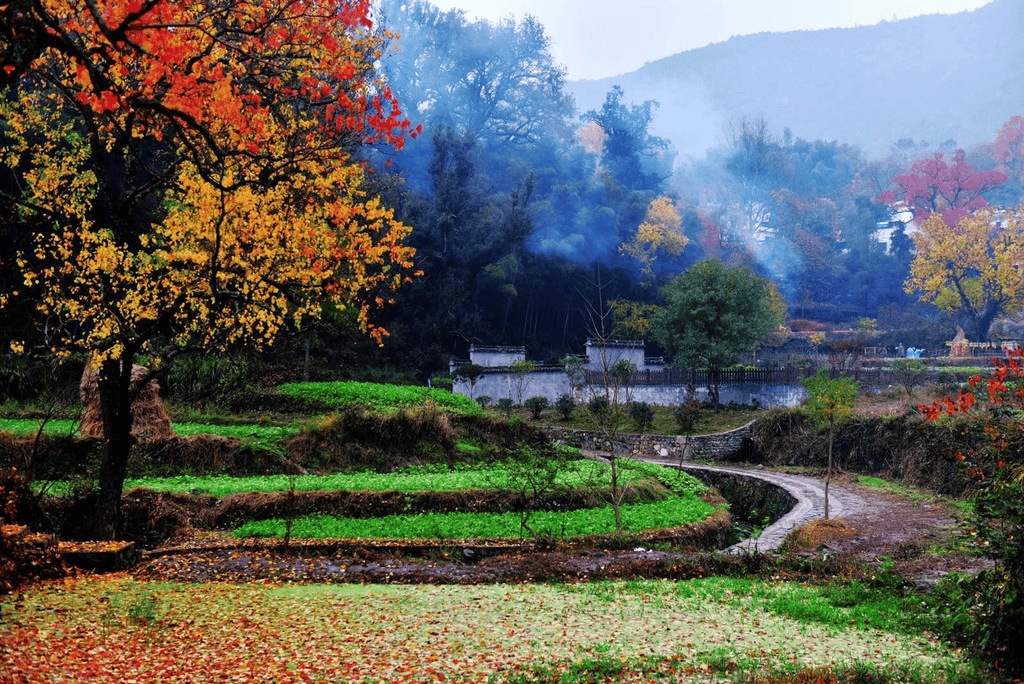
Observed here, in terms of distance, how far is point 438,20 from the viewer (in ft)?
233

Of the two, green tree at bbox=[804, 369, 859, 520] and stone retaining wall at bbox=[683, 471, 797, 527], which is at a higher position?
green tree at bbox=[804, 369, 859, 520]

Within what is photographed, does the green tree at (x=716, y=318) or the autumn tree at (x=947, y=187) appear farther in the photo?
the autumn tree at (x=947, y=187)

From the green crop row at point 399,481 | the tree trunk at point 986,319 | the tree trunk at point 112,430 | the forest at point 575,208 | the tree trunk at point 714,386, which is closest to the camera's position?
the tree trunk at point 112,430

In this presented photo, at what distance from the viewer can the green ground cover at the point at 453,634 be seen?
6.46 metres

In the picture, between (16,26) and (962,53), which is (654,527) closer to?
(16,26)

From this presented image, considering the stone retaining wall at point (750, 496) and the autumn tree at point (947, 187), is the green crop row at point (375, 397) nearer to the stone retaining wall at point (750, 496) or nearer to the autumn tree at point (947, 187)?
the stone retaining wall at point (750, 496)

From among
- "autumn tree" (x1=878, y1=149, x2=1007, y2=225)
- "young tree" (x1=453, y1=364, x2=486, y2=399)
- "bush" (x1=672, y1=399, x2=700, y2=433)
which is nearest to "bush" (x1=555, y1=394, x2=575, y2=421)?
"young tree" (x1=453, y1=364, x2=486, y2=399)

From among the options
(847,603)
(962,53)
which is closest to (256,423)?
(847,603)

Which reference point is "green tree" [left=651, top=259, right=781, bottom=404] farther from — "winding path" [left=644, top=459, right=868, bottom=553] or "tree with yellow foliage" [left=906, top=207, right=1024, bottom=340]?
"tree with yellow foliage" [left=906, top=207, right=1024, bottom=340]

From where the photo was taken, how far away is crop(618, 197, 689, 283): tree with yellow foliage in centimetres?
6372

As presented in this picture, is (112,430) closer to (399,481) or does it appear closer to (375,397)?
(399,481)

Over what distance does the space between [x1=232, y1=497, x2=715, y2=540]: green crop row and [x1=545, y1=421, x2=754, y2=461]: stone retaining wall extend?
1563 cm


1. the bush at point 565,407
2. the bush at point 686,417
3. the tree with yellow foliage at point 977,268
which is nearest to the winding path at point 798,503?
the bush at point 686,417

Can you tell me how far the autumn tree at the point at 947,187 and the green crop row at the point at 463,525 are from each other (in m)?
69.9
